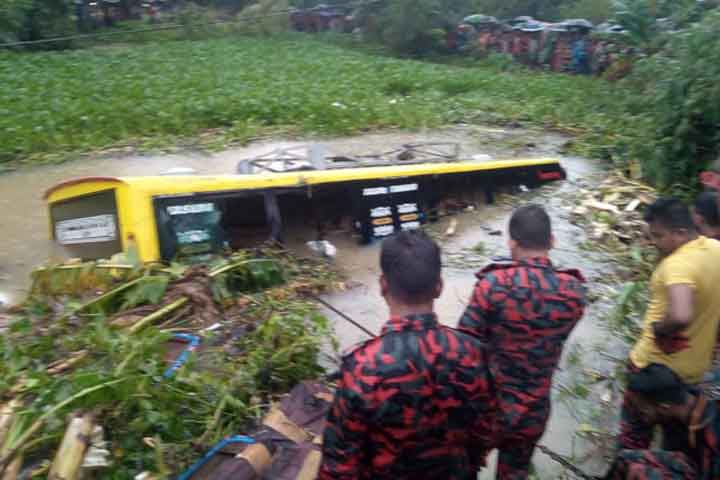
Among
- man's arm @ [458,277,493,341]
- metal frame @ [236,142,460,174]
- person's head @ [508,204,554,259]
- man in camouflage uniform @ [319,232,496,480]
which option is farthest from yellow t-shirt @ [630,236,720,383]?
metal frame @ [236,142,460,174]

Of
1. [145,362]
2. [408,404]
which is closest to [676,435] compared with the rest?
[408,404]

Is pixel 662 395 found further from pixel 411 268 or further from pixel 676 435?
pixel 411 268

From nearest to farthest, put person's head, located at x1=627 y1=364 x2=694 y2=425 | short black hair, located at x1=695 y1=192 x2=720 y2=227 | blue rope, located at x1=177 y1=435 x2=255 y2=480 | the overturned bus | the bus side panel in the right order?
person's head, located at x1=627 y1=364 x2=694 y2=425, blue rope, located at x1=177 y1=435 x2=255 y2=480, short black hair, located at x1=695 y1=192 x2=720 y2=227, the overturned bus, the bus side panel

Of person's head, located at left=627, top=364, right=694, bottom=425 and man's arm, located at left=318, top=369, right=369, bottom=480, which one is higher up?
man's arm, located at left=318, top=369, right=369, bottom=480

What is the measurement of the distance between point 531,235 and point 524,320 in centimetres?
40

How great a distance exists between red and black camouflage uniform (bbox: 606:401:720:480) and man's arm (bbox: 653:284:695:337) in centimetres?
40

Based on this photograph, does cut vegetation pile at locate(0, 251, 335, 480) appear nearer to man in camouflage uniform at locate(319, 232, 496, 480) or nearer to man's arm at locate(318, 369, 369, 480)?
man's arm at locate(318, 369, 369, 480)

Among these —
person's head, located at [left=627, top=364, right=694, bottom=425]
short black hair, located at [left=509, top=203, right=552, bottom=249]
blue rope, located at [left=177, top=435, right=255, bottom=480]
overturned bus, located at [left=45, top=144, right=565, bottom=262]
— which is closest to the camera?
person's head, located at [left=627, top=364, right=694, bottom=425]

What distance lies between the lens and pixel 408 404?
213cm

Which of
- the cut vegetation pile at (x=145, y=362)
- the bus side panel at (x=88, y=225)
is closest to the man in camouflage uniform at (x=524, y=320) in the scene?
the cut vegetation pile at (x=145, y=362)

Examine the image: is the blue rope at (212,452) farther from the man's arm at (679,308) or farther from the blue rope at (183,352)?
the man's arm at (679,308)

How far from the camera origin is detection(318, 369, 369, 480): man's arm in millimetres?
2133

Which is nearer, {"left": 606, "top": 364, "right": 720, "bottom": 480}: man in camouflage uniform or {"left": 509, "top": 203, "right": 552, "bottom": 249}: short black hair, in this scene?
{"left": 606, "top": 364, "right": 720, "bottom": 480}: man in camouflage uniform

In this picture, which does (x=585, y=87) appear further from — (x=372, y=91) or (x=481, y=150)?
(x=481, y=150)
